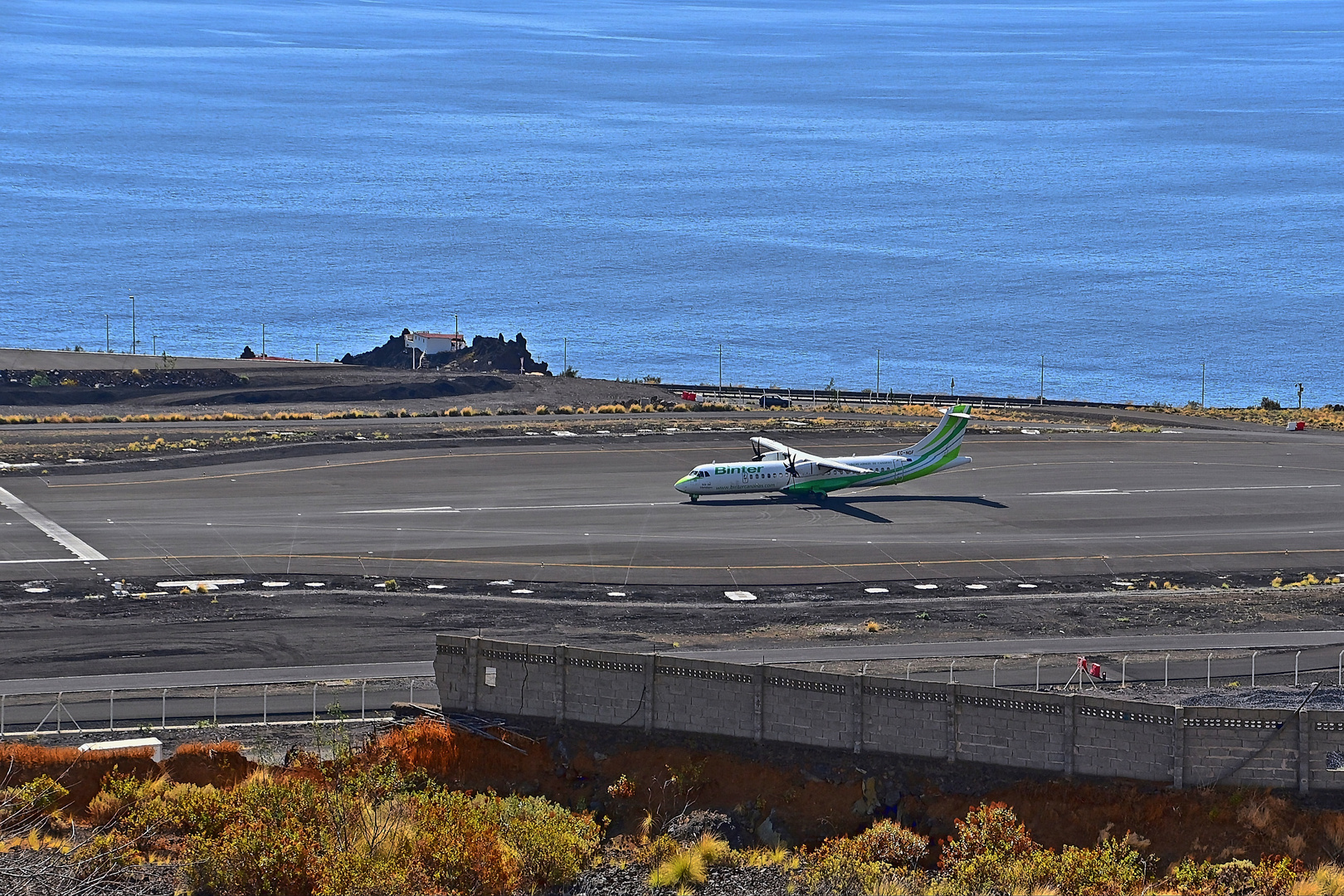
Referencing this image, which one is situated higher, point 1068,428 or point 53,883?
point 1068,428

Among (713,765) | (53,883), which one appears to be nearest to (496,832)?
(713,765)

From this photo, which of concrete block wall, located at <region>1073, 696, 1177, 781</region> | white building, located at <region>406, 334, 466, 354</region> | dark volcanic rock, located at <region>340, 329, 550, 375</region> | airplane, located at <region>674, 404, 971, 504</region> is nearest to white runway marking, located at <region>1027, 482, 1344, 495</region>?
airplane, located at <region>674, 404, 971, 504</region>

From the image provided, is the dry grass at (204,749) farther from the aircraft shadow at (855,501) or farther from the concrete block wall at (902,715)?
the aircraft shadow at (855,501)

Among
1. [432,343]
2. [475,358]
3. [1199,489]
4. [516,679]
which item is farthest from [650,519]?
[432,343]

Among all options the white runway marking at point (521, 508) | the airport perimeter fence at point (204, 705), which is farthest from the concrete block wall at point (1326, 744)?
the white runway marking at point (521, 508)

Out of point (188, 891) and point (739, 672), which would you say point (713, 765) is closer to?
point (739, 672)

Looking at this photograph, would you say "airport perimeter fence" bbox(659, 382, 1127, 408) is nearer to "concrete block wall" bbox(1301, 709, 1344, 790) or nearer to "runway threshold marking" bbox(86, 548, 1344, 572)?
"runway threshold marking" bbox(86, 548, 1344, 572)
